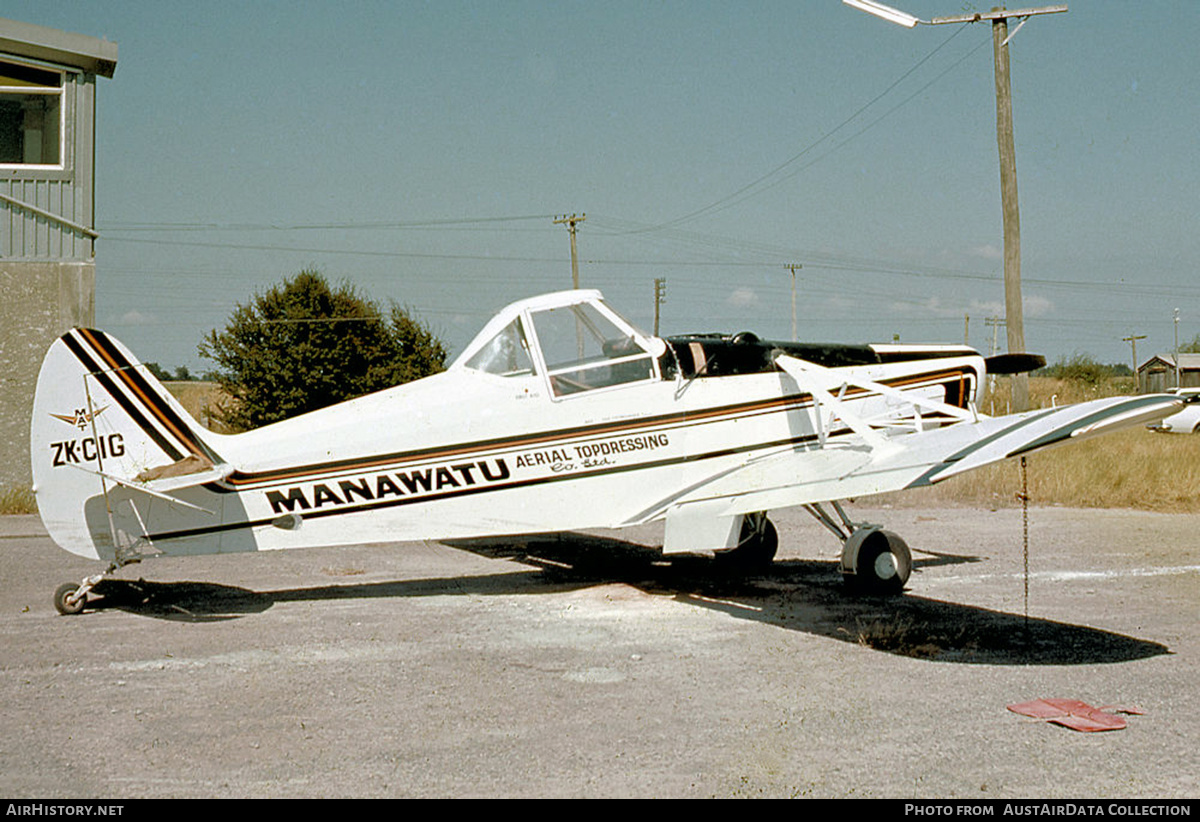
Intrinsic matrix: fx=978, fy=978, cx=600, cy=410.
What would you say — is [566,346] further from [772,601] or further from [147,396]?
[147,396]

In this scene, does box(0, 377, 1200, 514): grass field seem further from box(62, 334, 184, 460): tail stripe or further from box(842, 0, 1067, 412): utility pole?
box(62, 334, 184, 460): tail stripe

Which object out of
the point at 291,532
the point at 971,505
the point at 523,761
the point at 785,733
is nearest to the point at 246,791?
the point at 523,761

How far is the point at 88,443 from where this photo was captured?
7.18m

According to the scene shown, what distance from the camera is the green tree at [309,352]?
953 inches

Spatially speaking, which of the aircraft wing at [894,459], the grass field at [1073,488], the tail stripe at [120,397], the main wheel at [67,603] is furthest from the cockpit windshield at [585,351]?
the grass field at [1073,488]

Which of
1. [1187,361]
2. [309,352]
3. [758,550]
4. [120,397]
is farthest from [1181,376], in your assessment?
[120,397]

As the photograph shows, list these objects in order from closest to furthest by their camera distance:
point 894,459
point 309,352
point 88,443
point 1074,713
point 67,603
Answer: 1. point 1074,713
2. point 894,459
3. point 88,443
4. point 67,603
5. point 309,352

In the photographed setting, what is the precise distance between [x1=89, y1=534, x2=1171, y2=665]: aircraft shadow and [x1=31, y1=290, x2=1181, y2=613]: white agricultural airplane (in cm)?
56

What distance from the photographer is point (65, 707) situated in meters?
5.30

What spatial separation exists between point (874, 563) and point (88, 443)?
20.5ft

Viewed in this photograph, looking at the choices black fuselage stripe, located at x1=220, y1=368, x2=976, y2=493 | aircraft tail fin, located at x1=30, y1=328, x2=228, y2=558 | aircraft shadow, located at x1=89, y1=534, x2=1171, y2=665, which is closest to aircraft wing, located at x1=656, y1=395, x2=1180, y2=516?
black fuselage stripe, located at x1=220, y1=368, x2=976, y2=493

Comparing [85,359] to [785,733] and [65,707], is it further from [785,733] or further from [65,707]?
[785,733]

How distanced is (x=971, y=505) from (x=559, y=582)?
27.7ft

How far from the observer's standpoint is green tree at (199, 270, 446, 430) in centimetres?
2422
